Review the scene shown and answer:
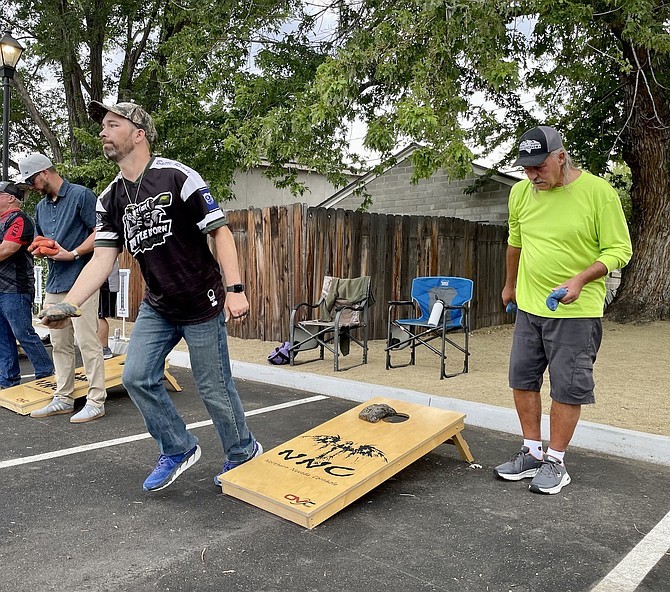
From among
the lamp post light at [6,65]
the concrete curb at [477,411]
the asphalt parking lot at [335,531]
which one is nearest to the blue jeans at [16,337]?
the asphalt parking lot at [335,531]

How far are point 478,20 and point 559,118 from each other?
6.60 m

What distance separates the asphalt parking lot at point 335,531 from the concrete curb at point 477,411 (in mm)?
120

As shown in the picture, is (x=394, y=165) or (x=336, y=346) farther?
(x=394, y=165)

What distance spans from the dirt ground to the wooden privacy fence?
0.54 meters

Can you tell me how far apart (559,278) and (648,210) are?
9499mm

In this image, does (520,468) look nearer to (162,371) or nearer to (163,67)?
(162,371)

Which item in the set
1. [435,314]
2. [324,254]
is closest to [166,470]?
[435,314]

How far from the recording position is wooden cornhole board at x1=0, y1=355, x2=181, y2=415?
5.09 metres

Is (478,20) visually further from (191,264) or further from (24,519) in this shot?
(24,519)

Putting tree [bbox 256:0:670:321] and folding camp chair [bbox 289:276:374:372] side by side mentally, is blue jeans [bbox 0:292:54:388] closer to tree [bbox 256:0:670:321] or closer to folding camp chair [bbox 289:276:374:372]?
folding camp chair [bbox 289:276:374:372]

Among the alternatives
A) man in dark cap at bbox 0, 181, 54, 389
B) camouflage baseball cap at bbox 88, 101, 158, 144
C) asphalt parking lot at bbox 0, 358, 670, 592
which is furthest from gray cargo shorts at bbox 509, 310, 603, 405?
man in dark cap at bbox 0, 181, 54, 389

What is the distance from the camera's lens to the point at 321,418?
5176 mm

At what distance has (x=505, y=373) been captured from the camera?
22.9ft

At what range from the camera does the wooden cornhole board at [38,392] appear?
509 cm
